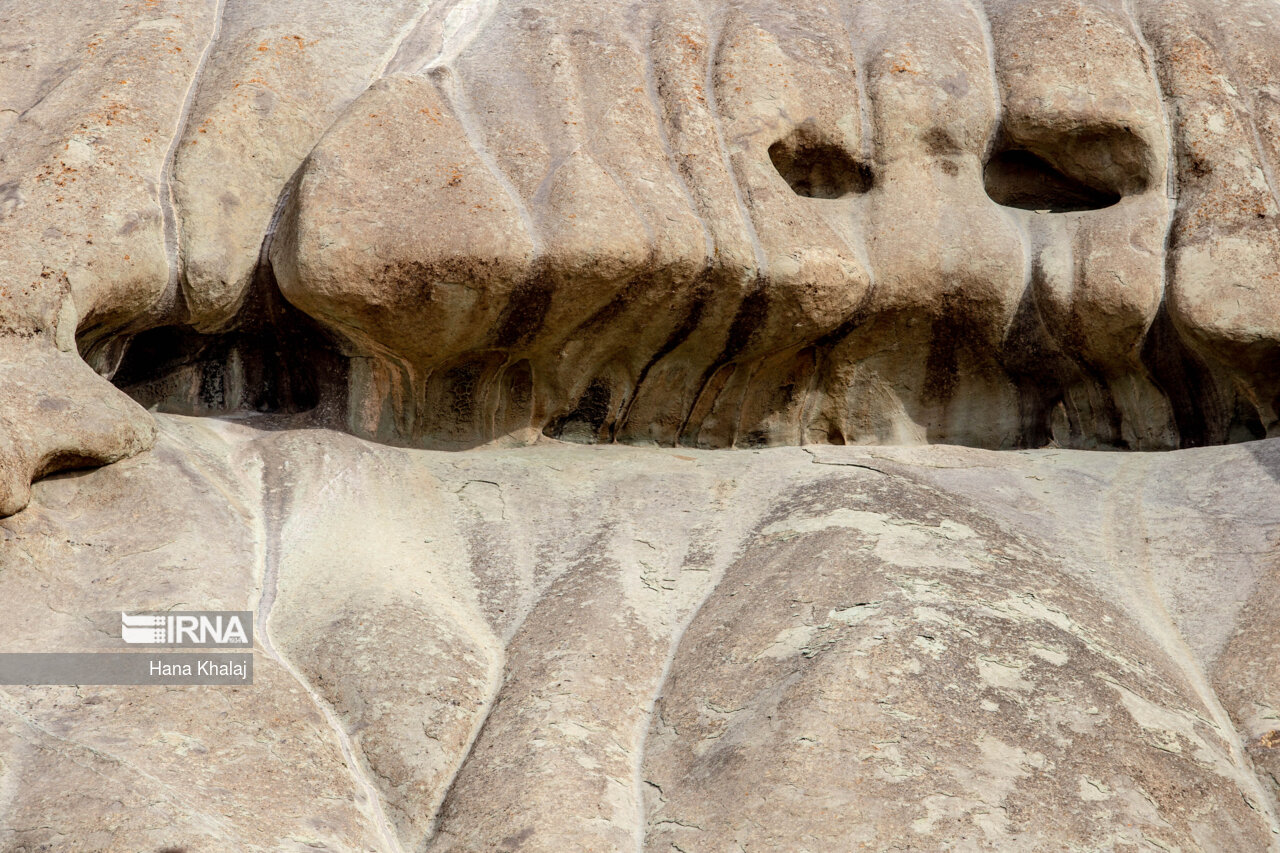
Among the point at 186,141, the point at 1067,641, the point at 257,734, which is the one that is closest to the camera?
the point at 257,734

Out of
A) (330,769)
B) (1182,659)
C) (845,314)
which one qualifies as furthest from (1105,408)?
(330,769)

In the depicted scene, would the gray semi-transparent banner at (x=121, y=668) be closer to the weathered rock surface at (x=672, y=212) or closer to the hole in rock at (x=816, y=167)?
the weathered rock surface at (x=672, y=212)

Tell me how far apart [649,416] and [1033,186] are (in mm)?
1268

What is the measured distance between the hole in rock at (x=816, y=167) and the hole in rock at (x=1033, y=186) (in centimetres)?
41

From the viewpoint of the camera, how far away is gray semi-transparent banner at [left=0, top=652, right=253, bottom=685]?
239 cm

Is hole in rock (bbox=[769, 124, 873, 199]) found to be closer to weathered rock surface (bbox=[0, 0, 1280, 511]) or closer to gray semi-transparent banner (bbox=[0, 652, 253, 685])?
weathered rock surface (bbox=[0, 0, 1280, 511])

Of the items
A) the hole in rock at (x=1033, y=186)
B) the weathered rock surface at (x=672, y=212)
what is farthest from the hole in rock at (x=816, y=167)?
the hole in rock at (x=1033, y=186)

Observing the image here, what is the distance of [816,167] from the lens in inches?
144

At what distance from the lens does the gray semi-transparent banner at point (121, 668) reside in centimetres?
239

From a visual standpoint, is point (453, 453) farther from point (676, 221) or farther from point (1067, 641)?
point (1067, 641)

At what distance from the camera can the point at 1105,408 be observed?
12.1ft

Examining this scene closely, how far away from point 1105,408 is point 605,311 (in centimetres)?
142

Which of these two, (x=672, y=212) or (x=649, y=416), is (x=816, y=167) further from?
(x=649, y=416)

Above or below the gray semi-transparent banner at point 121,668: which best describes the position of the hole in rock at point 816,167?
above
